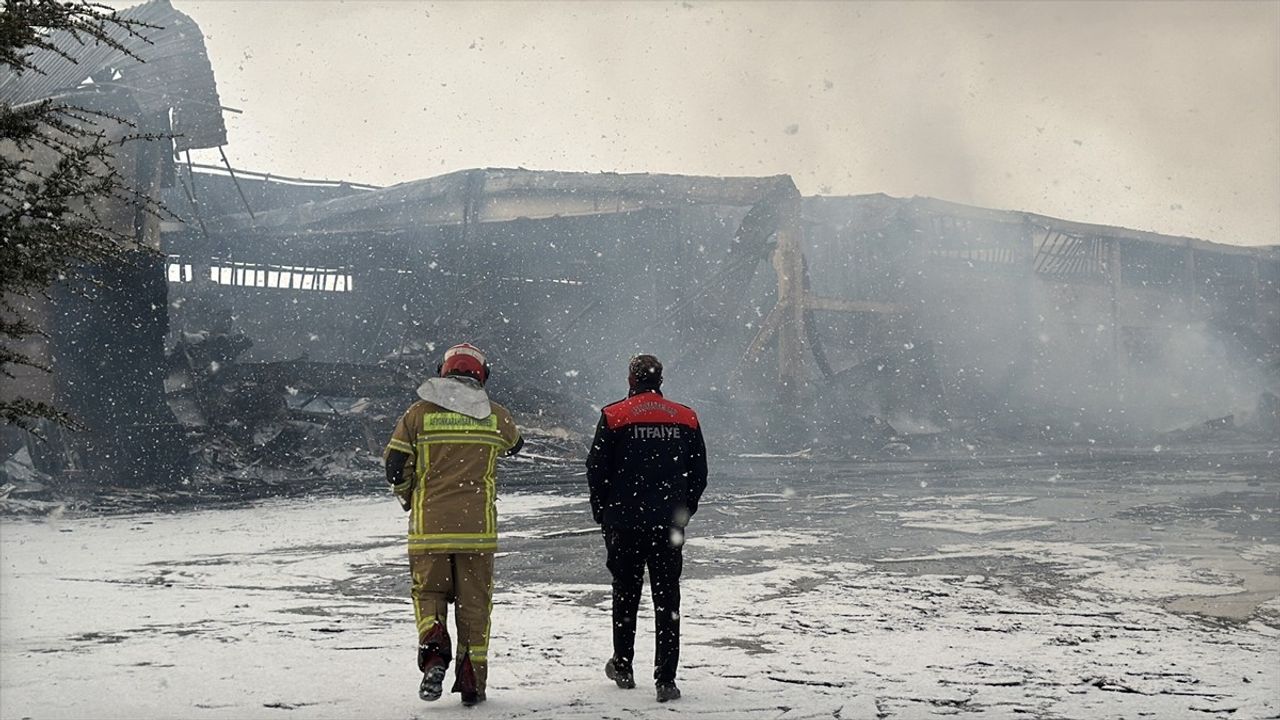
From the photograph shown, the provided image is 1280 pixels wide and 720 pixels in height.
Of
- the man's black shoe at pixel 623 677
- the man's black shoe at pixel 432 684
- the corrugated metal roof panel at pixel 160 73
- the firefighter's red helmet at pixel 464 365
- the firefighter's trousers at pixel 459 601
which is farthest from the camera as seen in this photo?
the corrugated metal roof panel at pixel 160 73

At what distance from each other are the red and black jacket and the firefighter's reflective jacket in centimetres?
43

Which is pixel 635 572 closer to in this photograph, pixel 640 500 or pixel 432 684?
pixel 640 500

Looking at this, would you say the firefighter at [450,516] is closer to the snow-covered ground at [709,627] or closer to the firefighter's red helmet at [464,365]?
the firefighter's red helmet at [464,365]

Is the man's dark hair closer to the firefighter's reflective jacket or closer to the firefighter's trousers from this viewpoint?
the firefighter's reflective jacket

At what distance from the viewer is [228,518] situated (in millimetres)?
11773

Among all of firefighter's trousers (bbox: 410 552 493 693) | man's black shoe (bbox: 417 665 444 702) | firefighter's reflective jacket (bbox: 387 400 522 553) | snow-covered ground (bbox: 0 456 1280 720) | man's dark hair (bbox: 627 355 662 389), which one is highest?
man's dark hair (bbox: 627 355 662 389)

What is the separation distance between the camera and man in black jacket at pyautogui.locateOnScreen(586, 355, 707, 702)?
446 centimetres

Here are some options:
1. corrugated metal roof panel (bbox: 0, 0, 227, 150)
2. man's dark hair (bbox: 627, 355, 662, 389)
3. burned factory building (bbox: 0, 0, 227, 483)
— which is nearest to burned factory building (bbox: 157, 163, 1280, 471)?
corrugated metal roof panel (bbox: 0, 0, 227, 150)

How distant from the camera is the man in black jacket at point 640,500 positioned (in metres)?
4.46

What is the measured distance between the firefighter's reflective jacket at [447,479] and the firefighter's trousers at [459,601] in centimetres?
7

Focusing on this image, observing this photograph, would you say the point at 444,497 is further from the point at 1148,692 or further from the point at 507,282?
the point at 507,282

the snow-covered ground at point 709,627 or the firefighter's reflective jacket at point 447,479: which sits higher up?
the firefighter's reflective jacket at point 447,479

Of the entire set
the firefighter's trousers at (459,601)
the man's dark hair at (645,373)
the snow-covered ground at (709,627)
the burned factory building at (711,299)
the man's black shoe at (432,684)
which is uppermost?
the burned factory building at (711,299)

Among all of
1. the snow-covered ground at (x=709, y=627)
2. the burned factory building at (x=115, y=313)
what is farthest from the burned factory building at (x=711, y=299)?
the snow-covered ground at (x=709, y=627)
